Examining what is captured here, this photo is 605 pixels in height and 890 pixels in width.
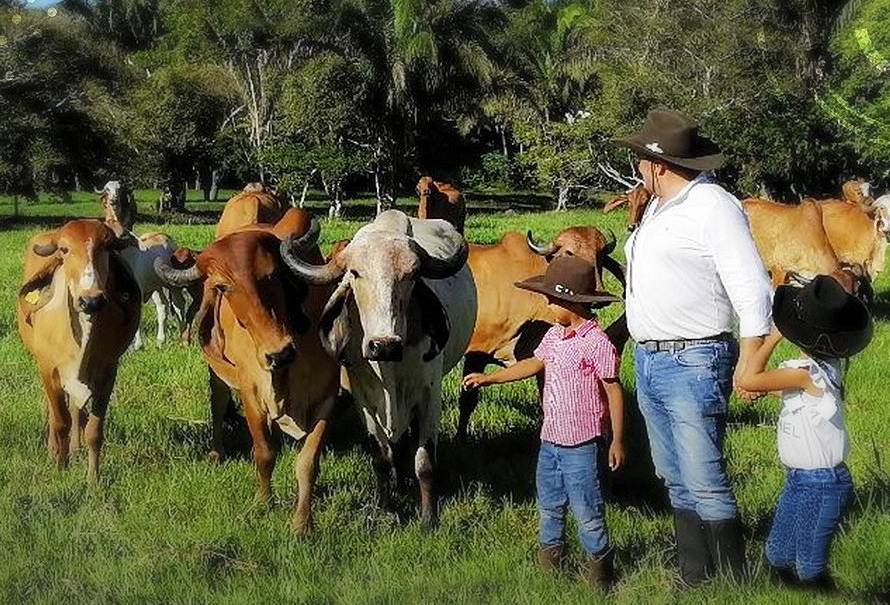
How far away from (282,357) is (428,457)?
122 centimetres

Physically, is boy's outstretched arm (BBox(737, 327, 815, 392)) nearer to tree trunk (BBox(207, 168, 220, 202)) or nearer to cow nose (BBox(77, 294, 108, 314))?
cow nose (BBox(77, 294, 108, 314))

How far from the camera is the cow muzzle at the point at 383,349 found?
5570 mm

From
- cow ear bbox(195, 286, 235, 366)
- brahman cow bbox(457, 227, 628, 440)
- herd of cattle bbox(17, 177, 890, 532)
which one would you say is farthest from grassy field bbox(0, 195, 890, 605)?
cow ear bbox(195, 286, 235, 366)

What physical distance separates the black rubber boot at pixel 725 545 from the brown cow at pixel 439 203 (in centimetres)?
603

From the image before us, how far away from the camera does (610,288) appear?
15070 millimetres

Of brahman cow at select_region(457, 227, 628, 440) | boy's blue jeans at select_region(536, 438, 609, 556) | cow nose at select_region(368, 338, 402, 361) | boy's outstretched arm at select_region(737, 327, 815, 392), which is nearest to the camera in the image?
boy's outstretched arm at select_region(737, 327, 815, 392)

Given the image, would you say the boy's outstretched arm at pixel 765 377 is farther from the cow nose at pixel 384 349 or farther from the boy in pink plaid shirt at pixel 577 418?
the cow nose at pixel 384 349

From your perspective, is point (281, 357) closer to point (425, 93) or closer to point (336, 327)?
point (336, 327)

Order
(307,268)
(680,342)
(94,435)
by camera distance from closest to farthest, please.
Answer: (680,342) → (307,268) → (94,435)

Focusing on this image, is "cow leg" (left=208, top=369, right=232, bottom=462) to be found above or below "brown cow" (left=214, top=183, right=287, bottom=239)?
below

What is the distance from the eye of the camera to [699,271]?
4711 mm

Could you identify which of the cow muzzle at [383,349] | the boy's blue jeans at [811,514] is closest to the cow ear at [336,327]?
the cow muzzle at [383,349]

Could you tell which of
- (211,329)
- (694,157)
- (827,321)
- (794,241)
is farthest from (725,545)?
(794,241)

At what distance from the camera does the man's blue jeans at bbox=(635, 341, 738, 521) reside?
4762 mm
